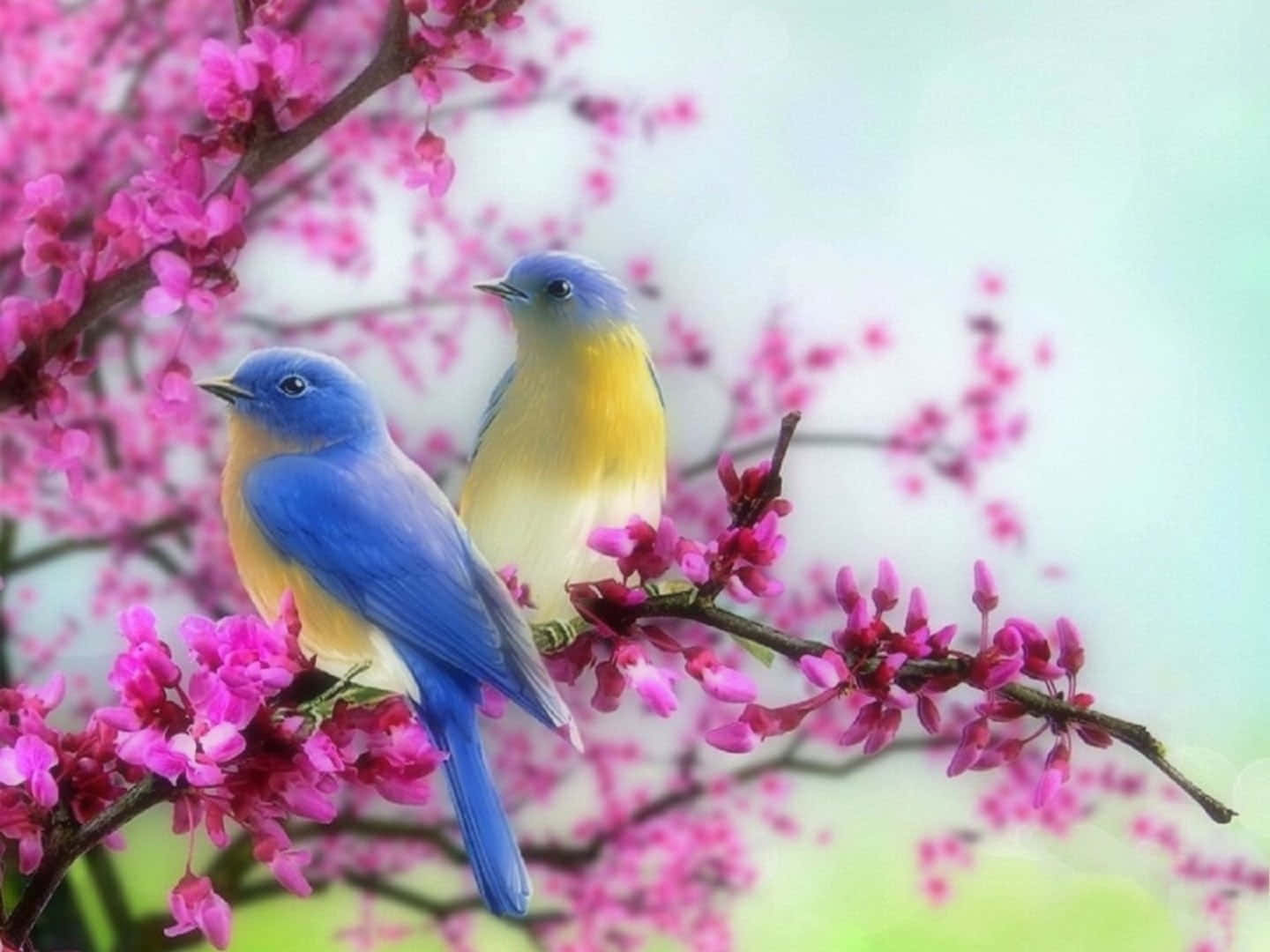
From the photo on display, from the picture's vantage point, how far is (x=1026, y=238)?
3.65 ft

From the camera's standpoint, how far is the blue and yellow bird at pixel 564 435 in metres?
0.95

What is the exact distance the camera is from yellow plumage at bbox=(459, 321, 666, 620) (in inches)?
37.3

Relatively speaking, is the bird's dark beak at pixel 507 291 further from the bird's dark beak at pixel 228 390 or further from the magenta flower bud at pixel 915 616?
the magenta flower bud at pixel 915 616

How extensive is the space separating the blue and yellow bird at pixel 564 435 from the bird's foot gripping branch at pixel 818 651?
184 mm

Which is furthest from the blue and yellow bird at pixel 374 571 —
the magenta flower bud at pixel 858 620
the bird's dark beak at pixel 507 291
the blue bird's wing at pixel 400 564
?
the magenta flower bud at pixel 858 620

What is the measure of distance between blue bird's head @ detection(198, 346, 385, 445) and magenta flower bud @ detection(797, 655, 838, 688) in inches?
14.4

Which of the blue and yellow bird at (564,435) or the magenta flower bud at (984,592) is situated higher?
the magenta flower bud at (984,592)

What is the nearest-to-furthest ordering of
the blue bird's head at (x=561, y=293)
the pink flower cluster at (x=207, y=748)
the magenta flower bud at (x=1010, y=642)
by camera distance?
the pink flower cluster at (x=207, y=748)
the magenta flower bud at (x=1010, y=642)
the blue bird's head at (x=561, y=293)

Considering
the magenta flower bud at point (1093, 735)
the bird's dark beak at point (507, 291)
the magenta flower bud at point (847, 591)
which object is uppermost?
the magenta flower bud at point (847, 591)

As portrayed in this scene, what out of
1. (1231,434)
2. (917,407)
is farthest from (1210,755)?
(917,407)

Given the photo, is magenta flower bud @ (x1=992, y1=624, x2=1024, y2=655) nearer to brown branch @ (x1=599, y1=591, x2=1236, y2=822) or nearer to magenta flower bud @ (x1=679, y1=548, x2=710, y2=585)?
brown branch @ (x1=599, y1=591, x2=1236, y2=822)

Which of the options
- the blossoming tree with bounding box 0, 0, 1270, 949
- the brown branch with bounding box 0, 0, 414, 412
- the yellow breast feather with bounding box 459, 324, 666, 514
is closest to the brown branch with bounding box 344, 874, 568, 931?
the blossoming tree with bounding box 0, 0, 1270, 949

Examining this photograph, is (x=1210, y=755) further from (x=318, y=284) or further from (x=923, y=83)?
(x=318, y=284)

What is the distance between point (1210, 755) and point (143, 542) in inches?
33.5
